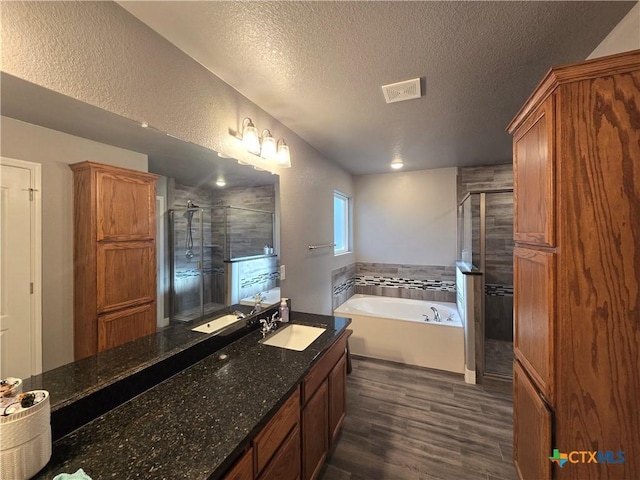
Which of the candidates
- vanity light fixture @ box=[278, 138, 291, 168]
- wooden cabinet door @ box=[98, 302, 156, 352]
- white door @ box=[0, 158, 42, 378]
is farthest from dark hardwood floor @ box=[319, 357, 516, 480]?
vanity light fixture @ box=[278, 138, 291, 168]

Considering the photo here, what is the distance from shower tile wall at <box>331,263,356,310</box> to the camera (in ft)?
11.4

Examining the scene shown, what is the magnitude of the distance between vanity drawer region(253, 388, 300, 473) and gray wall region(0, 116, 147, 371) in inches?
29.9

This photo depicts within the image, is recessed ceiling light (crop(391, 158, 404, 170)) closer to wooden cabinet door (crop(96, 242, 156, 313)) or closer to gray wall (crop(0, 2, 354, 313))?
gray wall (crop(0, 2, 354, 313))

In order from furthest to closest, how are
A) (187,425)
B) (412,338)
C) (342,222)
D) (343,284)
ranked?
(342,222)
(343,284)
(412,338)
(187,425)

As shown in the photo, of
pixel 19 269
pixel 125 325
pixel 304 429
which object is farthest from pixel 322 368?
pixel 19 269

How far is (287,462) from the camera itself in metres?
1.19

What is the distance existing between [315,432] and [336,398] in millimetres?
374

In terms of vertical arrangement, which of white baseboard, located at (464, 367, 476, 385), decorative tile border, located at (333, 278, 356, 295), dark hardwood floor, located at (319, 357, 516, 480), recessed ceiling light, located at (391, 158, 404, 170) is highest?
recessed ceiling light, located at (391, 158, 404, 170)

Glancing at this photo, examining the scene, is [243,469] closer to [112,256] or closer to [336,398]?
[112,256]

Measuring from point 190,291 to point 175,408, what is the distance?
589 mm

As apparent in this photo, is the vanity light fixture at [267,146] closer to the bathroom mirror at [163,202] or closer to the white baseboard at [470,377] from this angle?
the bathroom mirror at [163,202]

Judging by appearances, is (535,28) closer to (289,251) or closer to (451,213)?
(289,251)

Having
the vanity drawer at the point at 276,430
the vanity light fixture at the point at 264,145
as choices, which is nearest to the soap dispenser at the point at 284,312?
the vanity drawer at the point at 276,430

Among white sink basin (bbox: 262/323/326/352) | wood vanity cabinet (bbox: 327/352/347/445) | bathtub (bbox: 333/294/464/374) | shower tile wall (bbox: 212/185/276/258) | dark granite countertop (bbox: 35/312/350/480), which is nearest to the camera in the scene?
dark granite countertop (bbox: 35/312/350/480)
